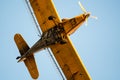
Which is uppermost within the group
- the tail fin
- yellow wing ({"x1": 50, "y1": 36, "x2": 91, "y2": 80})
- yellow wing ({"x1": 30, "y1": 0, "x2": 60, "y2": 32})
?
yellow wing ({"x1": 30, "y1": 0, "x2": 60, "y2": 32})

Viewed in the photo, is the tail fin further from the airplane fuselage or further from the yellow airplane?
the airplane fuselage

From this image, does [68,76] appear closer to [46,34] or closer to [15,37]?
[46,34]

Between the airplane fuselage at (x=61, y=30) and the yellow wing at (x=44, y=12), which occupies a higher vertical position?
the yellow wing at (x=44, y=12)

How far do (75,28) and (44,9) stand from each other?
10.9 ft

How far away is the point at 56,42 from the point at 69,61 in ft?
7.06

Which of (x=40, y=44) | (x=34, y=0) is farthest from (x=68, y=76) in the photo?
(x=34, y=0)

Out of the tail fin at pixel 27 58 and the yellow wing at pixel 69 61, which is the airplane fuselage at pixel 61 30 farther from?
the tail fin at pixel 27 58

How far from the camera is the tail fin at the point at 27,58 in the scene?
71.9ft

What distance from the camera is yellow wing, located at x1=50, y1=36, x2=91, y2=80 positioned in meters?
20.6

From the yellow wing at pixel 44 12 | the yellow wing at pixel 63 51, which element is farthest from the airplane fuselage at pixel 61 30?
the yellow wing at pixel 44 12

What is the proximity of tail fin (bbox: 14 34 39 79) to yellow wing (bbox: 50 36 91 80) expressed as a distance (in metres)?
1.99

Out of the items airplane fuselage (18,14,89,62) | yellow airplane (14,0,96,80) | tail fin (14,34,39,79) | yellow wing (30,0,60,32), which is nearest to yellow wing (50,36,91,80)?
yellow airplane (14,0,96,80)

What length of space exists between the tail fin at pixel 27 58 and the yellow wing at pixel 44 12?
194 centimetres

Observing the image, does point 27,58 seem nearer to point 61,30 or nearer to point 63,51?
point 63,51
